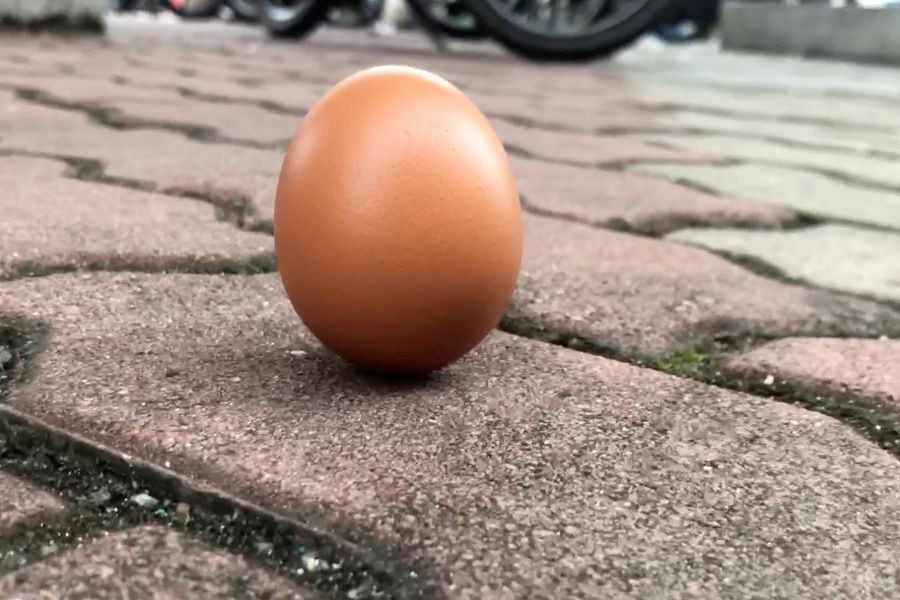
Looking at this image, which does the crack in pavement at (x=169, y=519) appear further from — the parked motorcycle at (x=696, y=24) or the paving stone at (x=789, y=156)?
the parked motorcycle at (x=696, y=24)

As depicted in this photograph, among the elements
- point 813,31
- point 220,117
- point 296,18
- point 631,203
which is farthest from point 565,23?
point 813,31

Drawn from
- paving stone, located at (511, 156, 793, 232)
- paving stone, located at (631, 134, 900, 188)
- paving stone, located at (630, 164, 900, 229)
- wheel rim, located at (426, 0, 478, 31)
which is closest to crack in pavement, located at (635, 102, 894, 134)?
paving stone, located at (631, 134, 900, 188)

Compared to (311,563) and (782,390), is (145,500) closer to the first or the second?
(311,563)

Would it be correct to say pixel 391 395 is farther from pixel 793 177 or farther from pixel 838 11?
pixel 838 11

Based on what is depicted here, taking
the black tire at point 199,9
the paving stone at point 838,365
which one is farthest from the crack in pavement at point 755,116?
the black tire at point 199,9

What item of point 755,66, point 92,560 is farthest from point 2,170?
point 755,66

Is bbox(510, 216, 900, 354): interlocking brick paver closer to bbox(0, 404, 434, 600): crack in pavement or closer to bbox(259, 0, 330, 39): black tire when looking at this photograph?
bbox(0, 404, 434, 600): crack in pavement

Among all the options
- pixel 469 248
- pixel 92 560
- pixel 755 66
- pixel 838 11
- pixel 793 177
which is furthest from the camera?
pixel 838 11
